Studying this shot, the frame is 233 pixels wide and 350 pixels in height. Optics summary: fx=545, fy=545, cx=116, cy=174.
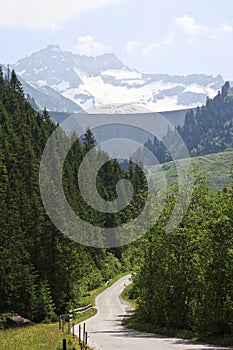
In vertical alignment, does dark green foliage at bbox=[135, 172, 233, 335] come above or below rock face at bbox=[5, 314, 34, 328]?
above

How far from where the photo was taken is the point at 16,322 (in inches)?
2215

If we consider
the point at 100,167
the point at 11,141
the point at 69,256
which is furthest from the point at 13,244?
the point at 100,167

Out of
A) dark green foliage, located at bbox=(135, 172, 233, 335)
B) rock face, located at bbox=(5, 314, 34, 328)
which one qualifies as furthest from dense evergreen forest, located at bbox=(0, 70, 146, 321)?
dark green foliage, located at bbox=(135, 172, 233, 335)

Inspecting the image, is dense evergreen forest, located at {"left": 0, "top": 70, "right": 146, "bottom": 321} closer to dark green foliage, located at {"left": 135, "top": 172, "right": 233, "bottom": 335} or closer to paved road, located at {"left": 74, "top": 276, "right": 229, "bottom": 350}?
paved road, located at {"left": 74, "top": 276, "right": 229, "bottom": 350}

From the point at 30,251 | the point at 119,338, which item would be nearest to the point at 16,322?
the point at 30,251

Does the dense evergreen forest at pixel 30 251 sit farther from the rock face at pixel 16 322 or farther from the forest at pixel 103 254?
the rock face at pixel 16 322

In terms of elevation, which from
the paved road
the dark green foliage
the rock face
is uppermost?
the dark green foliage

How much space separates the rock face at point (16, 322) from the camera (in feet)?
182

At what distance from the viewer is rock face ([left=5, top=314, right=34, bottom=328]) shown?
5557 centimetres

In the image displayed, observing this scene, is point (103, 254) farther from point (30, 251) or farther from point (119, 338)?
point (119, 338)

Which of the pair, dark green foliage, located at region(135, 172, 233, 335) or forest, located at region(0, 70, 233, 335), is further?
→ forest, located at region(0, 70, 233, 335)

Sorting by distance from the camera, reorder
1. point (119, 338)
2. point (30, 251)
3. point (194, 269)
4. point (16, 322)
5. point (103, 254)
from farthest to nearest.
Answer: point (103, 254)
point (30, 251)
point (16, 322)
point (194, 269)
point (119, 338)

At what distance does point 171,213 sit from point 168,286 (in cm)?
555

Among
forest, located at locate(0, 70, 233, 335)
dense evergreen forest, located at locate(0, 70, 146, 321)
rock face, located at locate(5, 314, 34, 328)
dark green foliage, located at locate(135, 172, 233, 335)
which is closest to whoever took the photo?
dark green foliage, located at locate(135, 172, 233, 335)
